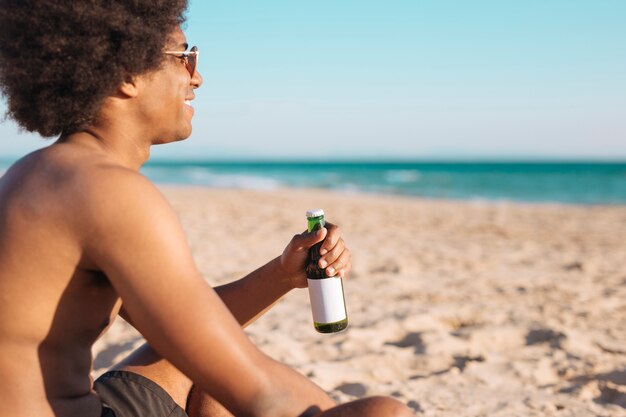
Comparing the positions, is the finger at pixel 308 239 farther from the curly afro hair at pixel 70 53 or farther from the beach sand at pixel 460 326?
the beach sand at pixel 460 326

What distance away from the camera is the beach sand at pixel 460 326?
333 cm

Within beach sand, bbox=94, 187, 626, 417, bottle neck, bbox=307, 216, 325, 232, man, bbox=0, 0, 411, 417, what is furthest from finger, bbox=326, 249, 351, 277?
beach sand, bbox=94, 187, 626, 417

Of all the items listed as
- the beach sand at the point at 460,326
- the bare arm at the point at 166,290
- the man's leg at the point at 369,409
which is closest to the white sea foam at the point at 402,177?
the beach sand at the point at 460,326

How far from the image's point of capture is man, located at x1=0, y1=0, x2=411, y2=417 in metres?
1.29

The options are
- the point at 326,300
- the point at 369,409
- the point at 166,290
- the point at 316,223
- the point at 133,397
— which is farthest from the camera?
the point at 316,223

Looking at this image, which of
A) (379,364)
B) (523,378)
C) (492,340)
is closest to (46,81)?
(379,364)

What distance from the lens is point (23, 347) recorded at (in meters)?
1.44

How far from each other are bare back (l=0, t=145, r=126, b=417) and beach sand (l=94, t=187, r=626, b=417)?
6.25 ft

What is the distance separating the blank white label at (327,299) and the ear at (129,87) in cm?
80

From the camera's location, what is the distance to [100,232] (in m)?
1.29

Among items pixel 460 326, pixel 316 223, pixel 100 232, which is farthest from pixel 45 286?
pixel 460 326

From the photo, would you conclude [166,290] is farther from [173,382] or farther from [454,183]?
[454,183]

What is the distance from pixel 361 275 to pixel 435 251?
1.84 m

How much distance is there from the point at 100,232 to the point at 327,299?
2.99 feet
